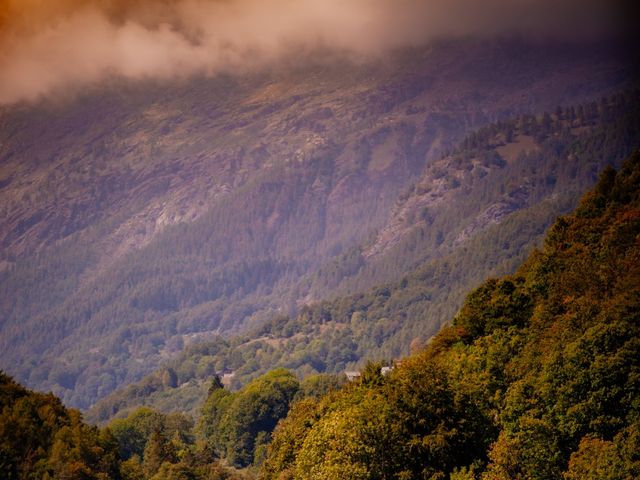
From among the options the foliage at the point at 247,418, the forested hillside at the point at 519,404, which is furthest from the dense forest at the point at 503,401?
the foliage at the point at 247,418

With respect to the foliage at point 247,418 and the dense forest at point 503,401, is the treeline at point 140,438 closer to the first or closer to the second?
the foliage at point 247,418

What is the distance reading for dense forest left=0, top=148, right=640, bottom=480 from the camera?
6556 cm

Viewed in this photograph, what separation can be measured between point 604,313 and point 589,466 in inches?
634

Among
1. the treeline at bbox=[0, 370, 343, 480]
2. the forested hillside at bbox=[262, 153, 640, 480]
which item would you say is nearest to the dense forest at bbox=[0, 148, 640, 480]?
the forested hillside at bbox=[262, 153, 640, 480]

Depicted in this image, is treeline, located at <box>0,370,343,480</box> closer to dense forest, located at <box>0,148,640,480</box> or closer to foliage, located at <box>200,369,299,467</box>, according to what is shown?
foliage, located at <box>200,369,299,467</box>

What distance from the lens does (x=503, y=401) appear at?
244 ft

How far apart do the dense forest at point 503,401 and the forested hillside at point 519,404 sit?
11 centimetres

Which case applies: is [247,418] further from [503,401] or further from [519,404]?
[519,404]

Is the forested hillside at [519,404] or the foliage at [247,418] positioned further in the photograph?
the foliage at [247,418]

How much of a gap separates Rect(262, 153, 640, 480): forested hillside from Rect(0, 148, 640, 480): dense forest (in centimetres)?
11

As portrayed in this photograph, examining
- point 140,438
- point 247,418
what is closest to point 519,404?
point 247,418

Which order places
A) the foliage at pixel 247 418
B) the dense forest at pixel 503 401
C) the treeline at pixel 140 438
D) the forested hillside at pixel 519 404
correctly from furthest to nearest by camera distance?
the foliage at pixel 247 418 < the treeline at pixel 140 438 < the dense forest at pixel 503 401 < the forested hillside at pixel 519 404

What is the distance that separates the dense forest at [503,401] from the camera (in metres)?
65.6

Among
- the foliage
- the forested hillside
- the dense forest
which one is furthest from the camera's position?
the foliage
